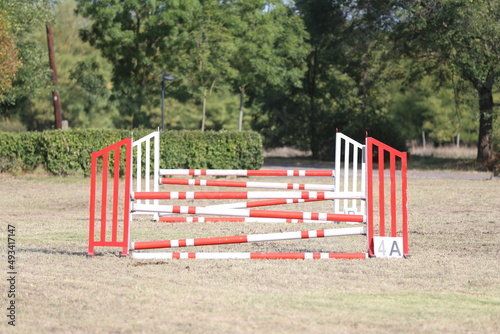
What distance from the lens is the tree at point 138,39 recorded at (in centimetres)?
3778

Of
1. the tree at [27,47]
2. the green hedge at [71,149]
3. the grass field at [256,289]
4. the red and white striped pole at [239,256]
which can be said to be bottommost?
the grass field at [256,289]

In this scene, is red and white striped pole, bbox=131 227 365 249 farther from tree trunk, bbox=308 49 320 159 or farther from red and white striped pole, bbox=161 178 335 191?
tree trunk, bbox=308 49 320 159

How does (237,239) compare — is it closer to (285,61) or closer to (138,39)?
(138,39)

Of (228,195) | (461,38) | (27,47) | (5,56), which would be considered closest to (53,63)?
(27,47)

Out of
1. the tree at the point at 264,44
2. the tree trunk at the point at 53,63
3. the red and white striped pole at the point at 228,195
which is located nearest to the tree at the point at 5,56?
the tree trunk at the point at 53,63

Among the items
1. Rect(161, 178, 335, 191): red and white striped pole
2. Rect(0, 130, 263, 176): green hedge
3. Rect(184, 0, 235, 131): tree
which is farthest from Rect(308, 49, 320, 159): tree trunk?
Rect(161, 178, 335, 191): red and white striped pole

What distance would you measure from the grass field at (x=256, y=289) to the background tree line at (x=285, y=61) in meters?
17.0

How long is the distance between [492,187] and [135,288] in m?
17.0

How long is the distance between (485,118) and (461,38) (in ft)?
11.5

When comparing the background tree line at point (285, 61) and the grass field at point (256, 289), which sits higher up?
the background tree line at point (285, 61)

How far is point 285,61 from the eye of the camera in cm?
4241

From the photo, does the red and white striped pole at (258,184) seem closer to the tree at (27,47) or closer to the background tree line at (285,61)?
the background tree line at (285,61)

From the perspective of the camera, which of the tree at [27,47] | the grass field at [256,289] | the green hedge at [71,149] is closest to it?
the grass field at [256,289]

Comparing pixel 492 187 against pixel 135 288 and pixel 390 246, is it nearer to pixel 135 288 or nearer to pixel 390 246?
pixel 390 246
